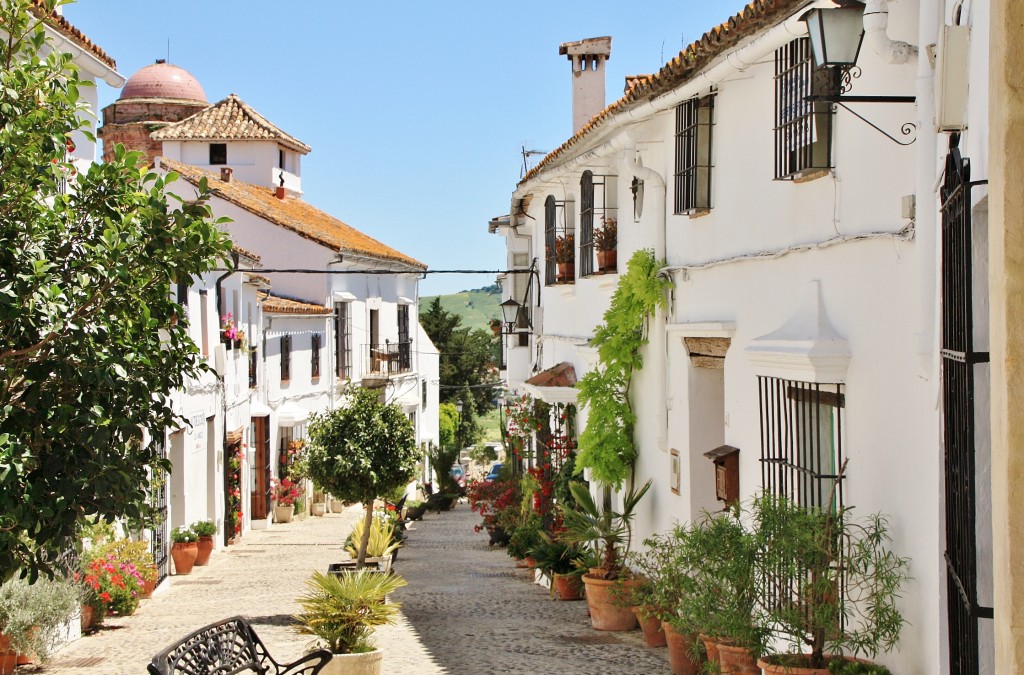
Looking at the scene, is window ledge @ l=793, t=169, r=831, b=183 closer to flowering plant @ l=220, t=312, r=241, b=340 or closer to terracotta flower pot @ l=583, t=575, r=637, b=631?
terracotta flower pot @ l=583, t=575, r=637, b=631

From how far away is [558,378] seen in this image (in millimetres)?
15641

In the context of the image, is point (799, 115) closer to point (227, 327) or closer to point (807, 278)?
point (807, 278)

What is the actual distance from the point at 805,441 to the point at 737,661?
4.81 feet

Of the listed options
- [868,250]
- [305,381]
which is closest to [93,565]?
[868,250]

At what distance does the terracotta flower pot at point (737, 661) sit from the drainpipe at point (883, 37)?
12.0 ft

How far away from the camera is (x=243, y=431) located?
24391mm

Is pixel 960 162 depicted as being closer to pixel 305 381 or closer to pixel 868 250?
pixel 868 250

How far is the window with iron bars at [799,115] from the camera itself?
763 centimetres

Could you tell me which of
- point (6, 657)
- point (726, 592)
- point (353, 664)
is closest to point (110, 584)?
point (6, 657)

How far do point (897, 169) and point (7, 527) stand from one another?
4.84 metres

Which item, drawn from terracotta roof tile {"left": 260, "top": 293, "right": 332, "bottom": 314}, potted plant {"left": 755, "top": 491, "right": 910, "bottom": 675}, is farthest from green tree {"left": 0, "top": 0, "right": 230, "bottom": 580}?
terracotta roof tile {"left": 260, "top": 293, "right": 332, "bottom": 314}

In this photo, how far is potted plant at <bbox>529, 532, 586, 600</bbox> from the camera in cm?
1371

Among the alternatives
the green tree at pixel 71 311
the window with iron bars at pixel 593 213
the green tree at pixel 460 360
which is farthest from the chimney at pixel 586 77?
the green tree at pixel 460 360

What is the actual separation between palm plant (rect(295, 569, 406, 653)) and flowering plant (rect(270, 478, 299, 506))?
17.7 m
